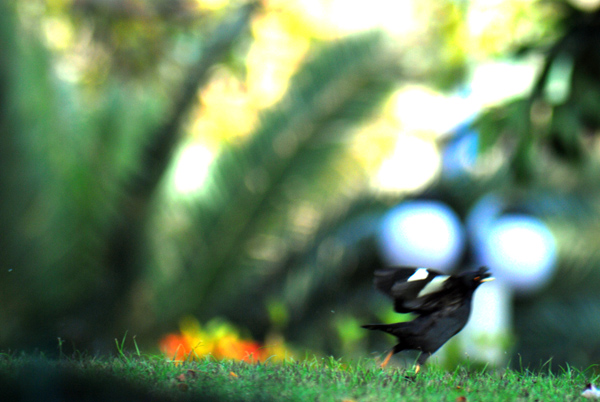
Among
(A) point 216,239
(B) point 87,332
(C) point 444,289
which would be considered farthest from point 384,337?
(C) point 444,289

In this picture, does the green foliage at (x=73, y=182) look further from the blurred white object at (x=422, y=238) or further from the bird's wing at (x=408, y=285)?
the bird's wing at (x=408, y=285)

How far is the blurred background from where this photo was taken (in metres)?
4.95

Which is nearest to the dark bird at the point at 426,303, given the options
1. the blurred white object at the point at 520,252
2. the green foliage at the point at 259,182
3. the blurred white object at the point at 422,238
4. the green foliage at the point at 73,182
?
the blurred white object at the point at 520,252

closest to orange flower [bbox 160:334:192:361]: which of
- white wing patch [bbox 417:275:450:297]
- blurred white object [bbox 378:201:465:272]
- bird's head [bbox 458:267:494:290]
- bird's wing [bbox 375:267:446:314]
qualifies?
bird's wing [bbox 375:267:446:314]

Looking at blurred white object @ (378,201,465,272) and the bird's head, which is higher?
the bird's head

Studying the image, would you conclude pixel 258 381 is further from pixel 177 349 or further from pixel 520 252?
pixel 520 252

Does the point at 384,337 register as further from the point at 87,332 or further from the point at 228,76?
the point at 228,76

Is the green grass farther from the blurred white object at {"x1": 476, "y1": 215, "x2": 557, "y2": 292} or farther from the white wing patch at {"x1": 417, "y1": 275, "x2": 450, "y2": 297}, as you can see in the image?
the blurred white object at {"x1": 476, "y1": 215, "x2": 557, "y2": 292}

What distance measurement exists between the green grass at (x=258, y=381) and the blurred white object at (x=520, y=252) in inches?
99.2

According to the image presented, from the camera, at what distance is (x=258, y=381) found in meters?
1.76

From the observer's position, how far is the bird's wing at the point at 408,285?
206 centimetres

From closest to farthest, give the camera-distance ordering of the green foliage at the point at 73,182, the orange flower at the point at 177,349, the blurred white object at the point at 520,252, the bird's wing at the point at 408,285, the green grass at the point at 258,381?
the green grass at the point at 258,381 < the bird's wing at the point at 408,285 < the orange flower at the point at 177,349 < the blurred white object at the point at 520,252 < the green foliage at the point at 73,182

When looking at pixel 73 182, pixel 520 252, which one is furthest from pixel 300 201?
pixel 520 252

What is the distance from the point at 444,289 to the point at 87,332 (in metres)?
3.28
